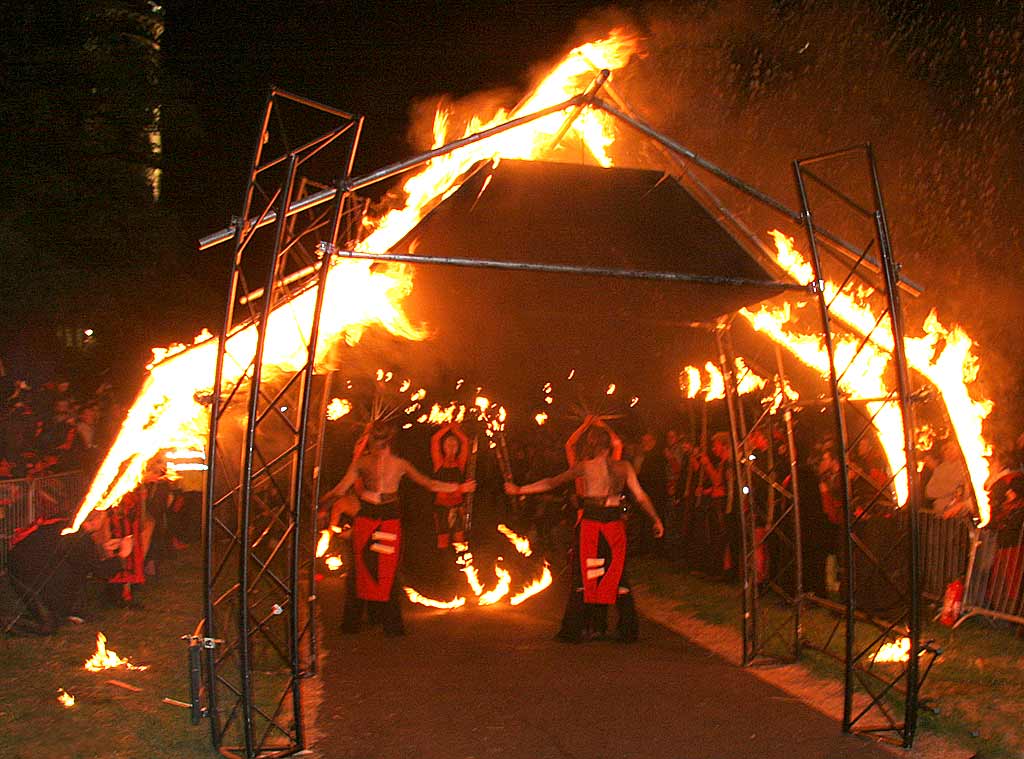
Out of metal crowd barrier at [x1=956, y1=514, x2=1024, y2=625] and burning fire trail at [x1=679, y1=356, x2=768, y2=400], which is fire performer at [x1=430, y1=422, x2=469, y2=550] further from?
metal crowd barrier at [x1=956, y1=514, x2=1024, y2=625]

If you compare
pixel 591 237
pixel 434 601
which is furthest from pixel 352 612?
pixel 591 237

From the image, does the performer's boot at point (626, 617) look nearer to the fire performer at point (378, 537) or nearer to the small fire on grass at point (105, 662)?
the fire performer at point (378, 537)

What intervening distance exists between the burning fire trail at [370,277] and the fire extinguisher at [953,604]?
5.22 m

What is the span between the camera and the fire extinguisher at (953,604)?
373 inches

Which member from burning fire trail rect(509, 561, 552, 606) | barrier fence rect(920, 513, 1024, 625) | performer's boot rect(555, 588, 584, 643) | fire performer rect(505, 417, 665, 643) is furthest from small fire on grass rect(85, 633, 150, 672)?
barrier fence rect(920, 513, 1024, 625)

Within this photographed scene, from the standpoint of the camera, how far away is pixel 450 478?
12.9 metres

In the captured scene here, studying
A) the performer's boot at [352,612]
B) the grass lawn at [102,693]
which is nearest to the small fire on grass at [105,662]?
the grass lawn at [102,693]

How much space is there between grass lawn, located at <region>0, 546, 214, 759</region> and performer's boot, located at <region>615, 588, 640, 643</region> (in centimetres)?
392

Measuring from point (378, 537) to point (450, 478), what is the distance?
10.4ft

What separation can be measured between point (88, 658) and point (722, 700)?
542cm

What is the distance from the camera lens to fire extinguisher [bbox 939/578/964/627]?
9.48 meters

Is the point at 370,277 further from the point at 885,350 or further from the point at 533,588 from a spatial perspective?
the point at 533,588

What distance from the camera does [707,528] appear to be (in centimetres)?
1339

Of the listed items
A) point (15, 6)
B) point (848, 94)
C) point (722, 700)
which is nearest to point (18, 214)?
point (15, 6)
